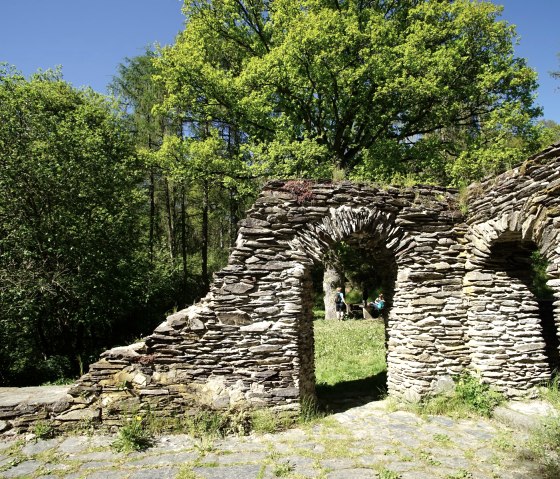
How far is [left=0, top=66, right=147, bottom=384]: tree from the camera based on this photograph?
11.5 meters

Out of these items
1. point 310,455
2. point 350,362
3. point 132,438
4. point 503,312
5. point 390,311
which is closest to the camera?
point 310,455

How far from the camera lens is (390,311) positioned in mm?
6957

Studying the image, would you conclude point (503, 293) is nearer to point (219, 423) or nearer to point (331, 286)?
point (219, 423)

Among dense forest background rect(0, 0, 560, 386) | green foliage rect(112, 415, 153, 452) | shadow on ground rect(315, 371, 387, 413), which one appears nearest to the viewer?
green foliage rect(112, 415, 153, 452)

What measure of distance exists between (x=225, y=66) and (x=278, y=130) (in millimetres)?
5894

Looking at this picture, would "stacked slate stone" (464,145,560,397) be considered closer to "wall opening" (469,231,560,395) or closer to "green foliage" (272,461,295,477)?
"wall opening" (469,231,560,395)

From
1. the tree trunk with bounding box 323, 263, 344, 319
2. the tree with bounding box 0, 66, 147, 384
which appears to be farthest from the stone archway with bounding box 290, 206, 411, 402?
the tree with bounding box 0, 66, 147, 384

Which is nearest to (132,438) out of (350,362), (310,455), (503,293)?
(310,455)

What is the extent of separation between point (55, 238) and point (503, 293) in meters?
12.3

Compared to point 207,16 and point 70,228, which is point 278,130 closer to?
point 207,16

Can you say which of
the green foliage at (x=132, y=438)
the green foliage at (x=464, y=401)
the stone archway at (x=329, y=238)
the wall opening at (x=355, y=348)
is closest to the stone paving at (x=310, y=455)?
the green foliage at (x=132, y=438)

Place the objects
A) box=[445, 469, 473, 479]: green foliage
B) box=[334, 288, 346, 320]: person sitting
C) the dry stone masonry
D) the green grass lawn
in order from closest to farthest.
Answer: box=[445, 469, 473, 479]: green foliage → the dry stone masonry → the green grass lawn → box=[334, 288, 346, 320]: person sitting

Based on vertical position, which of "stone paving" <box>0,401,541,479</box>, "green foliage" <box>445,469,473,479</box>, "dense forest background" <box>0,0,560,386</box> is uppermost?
"dense forest background" <box>0,0,560,386</box>

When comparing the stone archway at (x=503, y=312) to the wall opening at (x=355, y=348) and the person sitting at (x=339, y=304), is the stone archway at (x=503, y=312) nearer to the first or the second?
the wall opening at (x=355, y=348)
